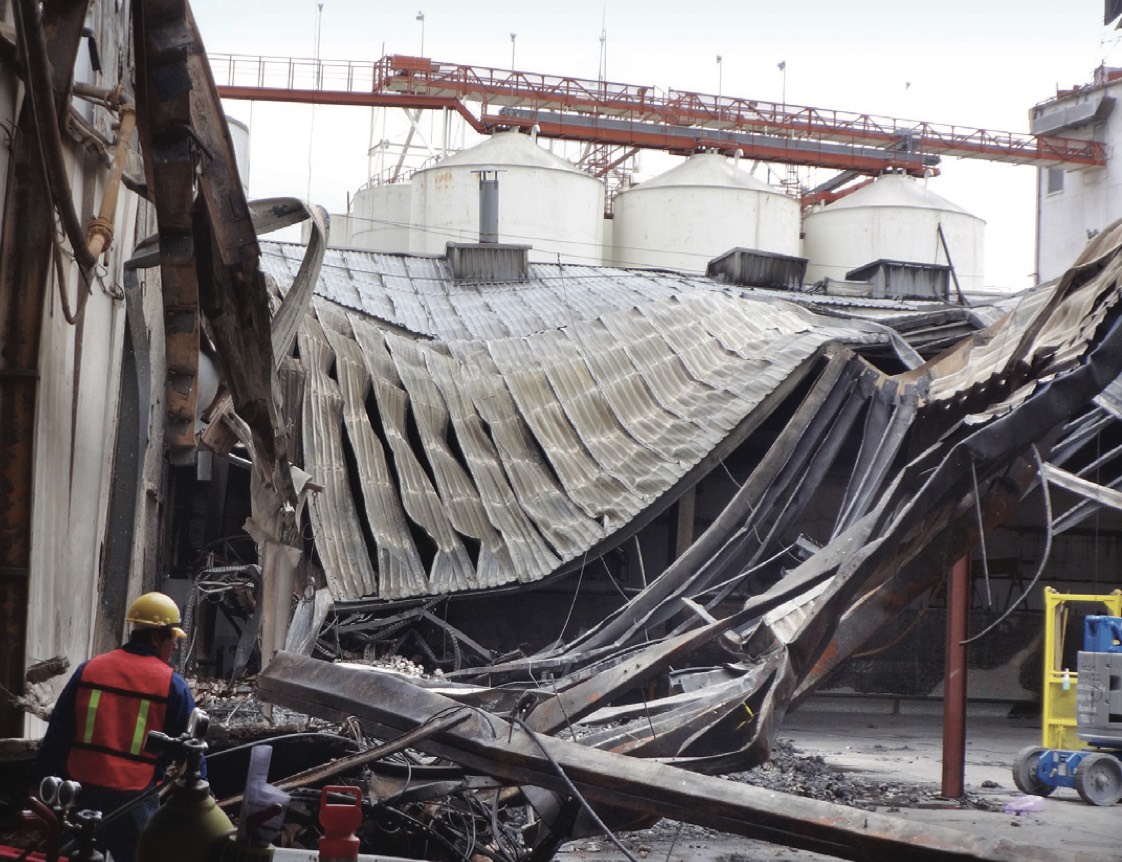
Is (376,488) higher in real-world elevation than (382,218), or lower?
lower

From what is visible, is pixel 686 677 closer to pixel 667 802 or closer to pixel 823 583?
pixel 823 583

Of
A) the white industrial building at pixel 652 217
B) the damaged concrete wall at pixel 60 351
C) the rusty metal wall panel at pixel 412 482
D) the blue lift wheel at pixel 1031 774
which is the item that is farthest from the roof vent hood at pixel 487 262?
the damaged concrete wall at pixel 60 351

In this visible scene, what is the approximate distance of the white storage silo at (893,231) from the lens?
37031 mm

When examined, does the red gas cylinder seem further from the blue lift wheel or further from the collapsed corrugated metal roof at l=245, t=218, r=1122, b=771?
the blue lift wheel

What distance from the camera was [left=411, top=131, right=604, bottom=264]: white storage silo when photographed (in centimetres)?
3319

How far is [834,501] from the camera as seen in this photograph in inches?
709

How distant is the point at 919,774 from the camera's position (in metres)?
12.9

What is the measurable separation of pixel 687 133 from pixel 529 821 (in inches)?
1259

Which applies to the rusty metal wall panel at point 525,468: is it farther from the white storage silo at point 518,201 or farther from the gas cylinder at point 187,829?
the white storage silo at point 518,201

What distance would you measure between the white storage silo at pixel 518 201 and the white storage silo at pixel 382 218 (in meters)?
1.65

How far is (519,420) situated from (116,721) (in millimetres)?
11401

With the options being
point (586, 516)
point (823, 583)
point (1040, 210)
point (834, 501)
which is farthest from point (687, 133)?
point (823, 583)

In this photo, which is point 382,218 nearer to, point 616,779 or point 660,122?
point 660,122

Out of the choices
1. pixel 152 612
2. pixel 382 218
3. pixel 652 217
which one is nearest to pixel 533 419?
pixel 152 612
